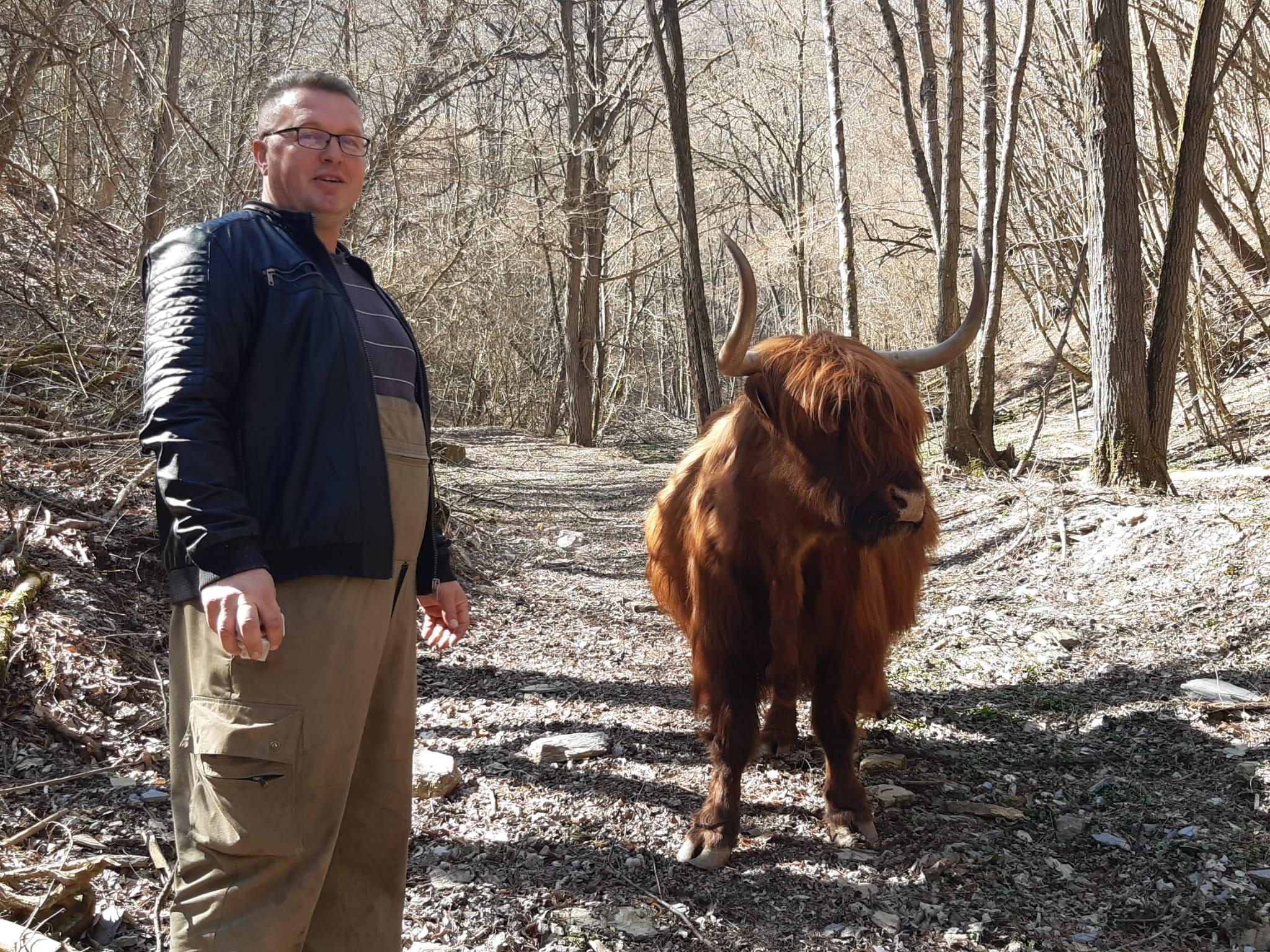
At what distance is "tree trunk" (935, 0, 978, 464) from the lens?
1014 centimetres

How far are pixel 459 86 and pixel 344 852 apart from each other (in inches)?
431

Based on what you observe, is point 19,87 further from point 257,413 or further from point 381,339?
point 257,413

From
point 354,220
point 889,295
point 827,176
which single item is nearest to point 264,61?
point 354,220

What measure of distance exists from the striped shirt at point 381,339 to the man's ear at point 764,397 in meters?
1.60

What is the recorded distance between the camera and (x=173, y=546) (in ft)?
6.40

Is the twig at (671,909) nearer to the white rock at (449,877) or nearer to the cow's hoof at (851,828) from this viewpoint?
the white rock at (449,877)

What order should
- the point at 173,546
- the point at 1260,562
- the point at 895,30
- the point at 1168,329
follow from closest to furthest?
the point at 173,546 < the point at 1260,562 < the point at 1168,329 < the point at 895,30

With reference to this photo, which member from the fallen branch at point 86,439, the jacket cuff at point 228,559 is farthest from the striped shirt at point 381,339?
the fallen branch at point 86,439

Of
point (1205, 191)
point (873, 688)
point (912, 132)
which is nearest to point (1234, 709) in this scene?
point (873, 688)

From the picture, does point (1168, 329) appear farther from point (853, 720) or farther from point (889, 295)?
point (889, 295)

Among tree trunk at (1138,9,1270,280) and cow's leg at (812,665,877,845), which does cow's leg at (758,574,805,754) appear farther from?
tree trunk at (1138,9,1270,280)

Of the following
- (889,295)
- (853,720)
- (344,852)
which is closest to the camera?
(344,852)

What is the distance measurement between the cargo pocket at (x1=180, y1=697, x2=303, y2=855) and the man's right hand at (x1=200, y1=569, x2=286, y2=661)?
0.61ft

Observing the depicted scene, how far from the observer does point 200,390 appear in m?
1.91
